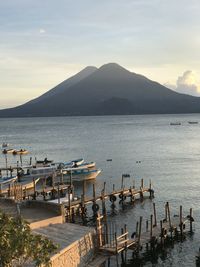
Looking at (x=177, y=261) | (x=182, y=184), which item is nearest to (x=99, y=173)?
(x=182, y=184)

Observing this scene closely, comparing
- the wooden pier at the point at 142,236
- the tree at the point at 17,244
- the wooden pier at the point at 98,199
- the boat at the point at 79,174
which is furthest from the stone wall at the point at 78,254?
the boat at the point at 79,174

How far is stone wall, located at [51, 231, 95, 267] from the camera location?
25.6 metres

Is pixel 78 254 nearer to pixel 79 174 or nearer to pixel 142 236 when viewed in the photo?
pixel 142 236

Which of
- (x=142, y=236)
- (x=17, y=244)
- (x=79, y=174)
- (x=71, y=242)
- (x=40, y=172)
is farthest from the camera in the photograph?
(x=40, y=172)

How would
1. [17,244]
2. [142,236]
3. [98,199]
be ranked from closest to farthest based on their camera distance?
[17,244], [142,236], [98,199]

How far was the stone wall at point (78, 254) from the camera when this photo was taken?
25.6 meters

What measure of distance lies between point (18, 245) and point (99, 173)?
58977mm

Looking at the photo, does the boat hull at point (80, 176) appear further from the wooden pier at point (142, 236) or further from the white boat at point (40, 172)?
the wooden pier at point (142, 236)

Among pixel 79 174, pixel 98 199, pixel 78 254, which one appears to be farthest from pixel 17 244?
pixel 79 174

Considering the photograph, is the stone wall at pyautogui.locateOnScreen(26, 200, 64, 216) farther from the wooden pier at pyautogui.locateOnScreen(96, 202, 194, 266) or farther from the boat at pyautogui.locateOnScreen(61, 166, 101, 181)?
the boat at pyautogui.locateOnScreen(61, 166, 101, 181)

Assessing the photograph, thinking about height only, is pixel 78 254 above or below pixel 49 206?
below

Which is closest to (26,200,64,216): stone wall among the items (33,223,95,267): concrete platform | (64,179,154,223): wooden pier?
(33,223,95,267): concrete platform

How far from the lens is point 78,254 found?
91.7 ft

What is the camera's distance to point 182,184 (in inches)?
2584
